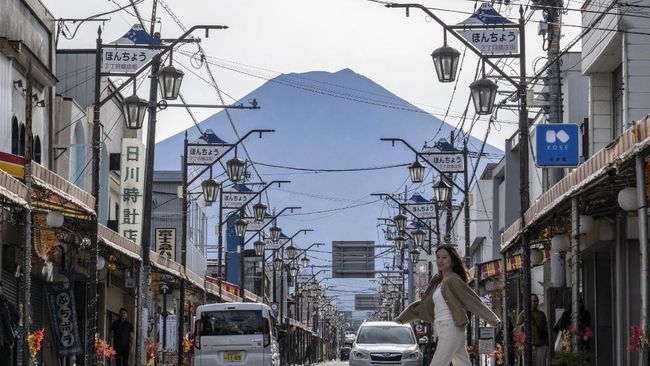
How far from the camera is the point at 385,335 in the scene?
1316 inches

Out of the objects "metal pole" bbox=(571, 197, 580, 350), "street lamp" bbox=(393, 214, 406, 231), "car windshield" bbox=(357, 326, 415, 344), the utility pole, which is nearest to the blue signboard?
the utility pole

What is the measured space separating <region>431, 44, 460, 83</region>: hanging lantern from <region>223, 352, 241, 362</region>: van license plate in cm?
1062

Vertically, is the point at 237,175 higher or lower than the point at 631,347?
higher

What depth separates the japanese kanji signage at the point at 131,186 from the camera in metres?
45.9

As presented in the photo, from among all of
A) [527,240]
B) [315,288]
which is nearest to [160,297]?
[527,240]

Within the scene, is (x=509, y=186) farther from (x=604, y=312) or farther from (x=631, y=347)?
(x=631, y=347)

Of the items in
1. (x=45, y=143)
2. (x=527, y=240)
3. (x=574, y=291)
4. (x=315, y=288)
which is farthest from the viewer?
(x=315, y=288)

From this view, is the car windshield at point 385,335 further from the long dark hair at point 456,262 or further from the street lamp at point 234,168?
the long dark hair at point 456,262

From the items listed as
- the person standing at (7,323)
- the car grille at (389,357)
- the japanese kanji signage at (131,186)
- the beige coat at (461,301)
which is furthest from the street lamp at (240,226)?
the beige coat at (461,301)

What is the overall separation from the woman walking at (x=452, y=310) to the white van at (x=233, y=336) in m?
18.8

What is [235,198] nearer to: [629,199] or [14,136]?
[14,136]

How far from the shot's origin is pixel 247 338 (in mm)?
32531

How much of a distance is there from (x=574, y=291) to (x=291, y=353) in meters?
64.7

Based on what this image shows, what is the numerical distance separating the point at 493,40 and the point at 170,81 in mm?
7231
